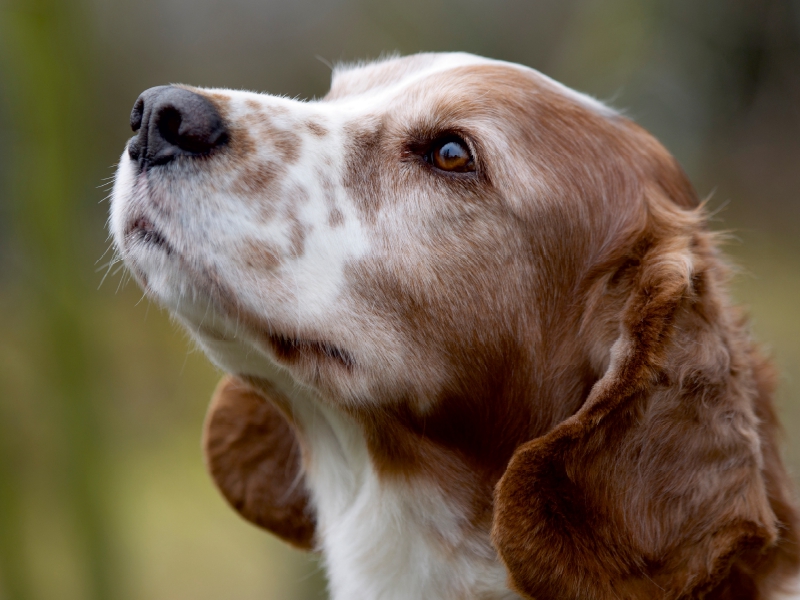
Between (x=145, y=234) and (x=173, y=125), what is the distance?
296 millimetres

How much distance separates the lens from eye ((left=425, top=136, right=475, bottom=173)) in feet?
7.62

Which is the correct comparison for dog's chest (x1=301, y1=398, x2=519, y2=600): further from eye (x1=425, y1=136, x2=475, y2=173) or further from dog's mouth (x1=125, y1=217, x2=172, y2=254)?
eye (x1=425, y1=136, x2=475, y2=173)

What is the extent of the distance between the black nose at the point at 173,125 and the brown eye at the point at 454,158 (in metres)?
0.61

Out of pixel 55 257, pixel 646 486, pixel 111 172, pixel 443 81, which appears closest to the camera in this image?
pixel 646 486

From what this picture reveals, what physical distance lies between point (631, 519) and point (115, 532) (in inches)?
145

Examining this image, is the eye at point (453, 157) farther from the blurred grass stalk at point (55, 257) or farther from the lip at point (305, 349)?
the blurred grass stalk at point (55, 257)

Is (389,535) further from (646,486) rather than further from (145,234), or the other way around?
(145,234)

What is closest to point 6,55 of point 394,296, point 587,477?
point 394,296

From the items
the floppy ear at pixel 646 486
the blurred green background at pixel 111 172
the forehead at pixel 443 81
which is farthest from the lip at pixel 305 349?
the blurred green background at pixel 111 172

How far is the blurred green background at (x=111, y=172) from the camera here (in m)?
4.38

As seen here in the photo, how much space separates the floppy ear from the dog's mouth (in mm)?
1078

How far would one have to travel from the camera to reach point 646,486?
2084 millimetres

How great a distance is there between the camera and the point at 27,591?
4.51m

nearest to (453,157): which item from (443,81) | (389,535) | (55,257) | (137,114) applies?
(443,81)
